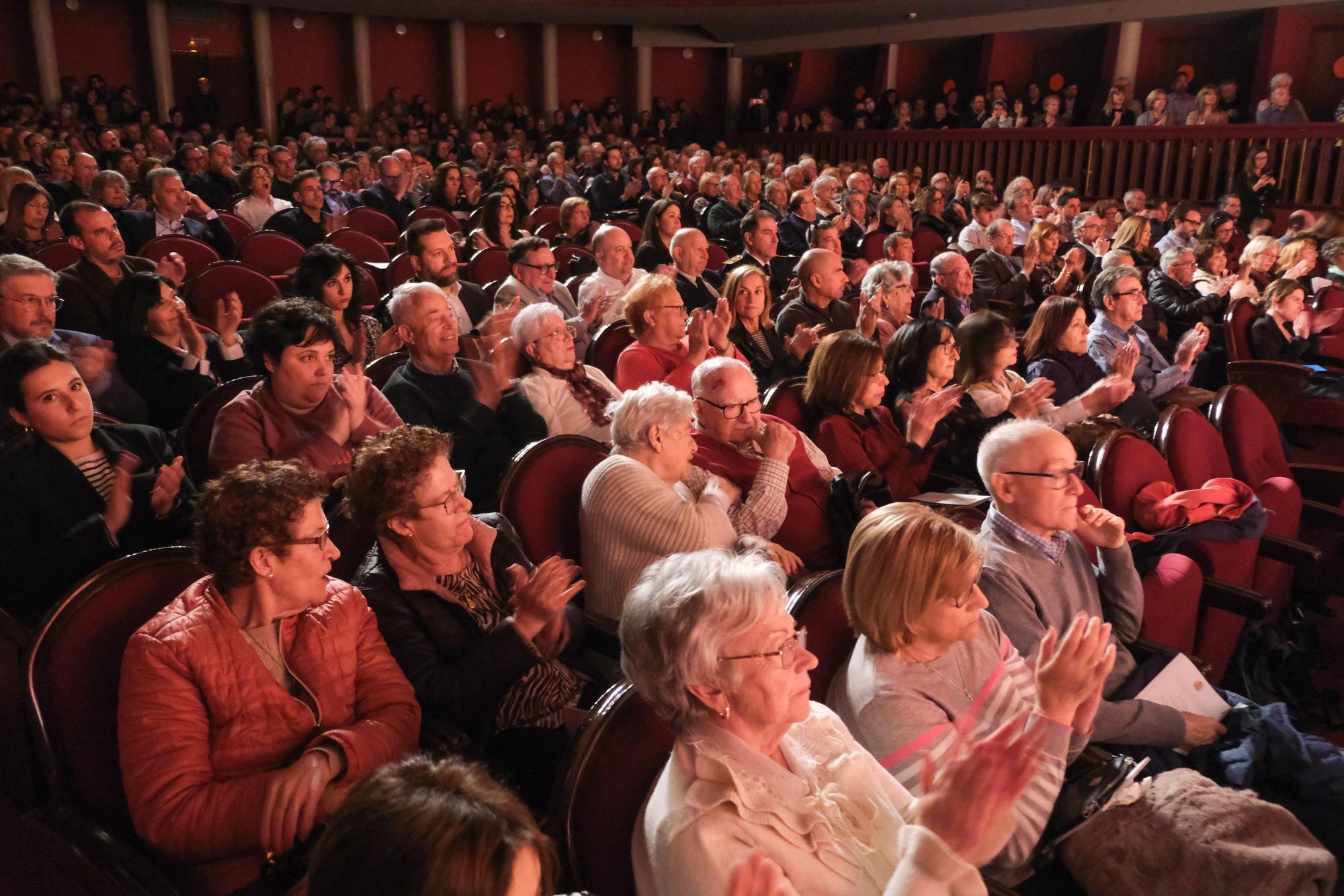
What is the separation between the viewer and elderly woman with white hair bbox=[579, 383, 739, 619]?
1922 millimetres

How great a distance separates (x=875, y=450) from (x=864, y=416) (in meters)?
0.10

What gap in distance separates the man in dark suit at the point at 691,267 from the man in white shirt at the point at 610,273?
22cm

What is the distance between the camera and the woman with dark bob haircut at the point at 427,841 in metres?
0.74

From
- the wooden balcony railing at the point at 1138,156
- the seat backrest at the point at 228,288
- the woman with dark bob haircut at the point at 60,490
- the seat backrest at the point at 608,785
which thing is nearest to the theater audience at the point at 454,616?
the seat backrest at the point at 608,785

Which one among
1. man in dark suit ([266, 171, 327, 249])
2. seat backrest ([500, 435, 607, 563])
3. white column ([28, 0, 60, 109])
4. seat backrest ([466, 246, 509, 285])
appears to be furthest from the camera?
white column ([28, 0, 60, 109])

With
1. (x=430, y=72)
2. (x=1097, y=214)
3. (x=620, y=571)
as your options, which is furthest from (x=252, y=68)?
(x=620, y=571)

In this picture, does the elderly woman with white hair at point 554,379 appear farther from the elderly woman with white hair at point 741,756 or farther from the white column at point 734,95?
the white column at point 734,95

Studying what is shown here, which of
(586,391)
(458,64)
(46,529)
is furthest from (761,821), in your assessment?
(458,64)

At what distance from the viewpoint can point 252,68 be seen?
13.1 m

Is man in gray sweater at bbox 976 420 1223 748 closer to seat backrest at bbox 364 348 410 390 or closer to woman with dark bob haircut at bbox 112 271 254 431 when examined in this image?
seat backrest at bbox 364 348 410 390

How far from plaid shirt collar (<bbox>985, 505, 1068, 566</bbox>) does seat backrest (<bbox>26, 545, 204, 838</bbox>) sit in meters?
1.39

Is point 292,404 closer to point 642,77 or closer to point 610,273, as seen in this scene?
point 610,273

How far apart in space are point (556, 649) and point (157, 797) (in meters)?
0.67

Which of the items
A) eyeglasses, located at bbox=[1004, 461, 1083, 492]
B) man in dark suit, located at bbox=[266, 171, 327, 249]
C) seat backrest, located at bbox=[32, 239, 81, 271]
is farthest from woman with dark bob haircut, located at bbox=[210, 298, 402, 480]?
man in dark suit, located at bbox=[266, 171, 327, 249]
